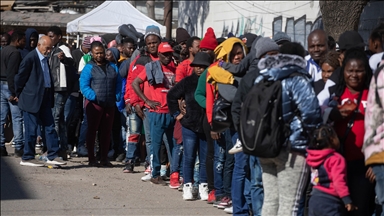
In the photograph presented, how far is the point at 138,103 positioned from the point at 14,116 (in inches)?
127

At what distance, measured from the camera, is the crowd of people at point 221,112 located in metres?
6.06

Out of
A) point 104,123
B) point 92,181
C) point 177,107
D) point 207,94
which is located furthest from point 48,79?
point 207,94

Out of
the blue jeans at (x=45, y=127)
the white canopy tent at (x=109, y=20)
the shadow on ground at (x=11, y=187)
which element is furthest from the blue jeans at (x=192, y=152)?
the white canopy tent at (x=109, y=20)

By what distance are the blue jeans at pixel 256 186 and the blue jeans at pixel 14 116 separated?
6.83m

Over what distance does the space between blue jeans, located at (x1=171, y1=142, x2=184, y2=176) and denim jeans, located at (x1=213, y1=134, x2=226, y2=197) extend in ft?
4.16

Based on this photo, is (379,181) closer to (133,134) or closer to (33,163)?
(133,134)

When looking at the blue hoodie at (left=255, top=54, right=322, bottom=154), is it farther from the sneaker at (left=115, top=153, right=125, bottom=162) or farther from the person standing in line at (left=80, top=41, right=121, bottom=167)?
the sneaker at (left=115, top=153, right=125, bottom=162)

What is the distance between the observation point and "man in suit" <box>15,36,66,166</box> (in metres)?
11.6

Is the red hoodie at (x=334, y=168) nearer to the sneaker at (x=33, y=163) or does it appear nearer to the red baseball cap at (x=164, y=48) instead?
the red baseball cap at (x=164, y=48)

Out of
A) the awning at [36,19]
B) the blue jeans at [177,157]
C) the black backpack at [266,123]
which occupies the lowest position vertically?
the blue jeans at [177,157]

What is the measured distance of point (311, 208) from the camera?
6.21 m

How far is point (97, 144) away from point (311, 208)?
24.8 ft

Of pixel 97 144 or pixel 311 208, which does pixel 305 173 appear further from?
Result: pixel 97 144

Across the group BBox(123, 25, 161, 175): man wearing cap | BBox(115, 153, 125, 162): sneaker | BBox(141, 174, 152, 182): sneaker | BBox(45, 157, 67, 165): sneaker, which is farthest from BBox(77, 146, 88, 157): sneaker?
BBox(141, 174, 152, 182): sneaker
